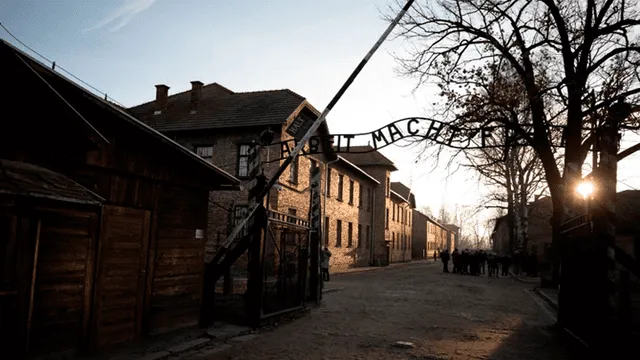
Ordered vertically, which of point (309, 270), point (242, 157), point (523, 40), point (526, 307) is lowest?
point (526, 307)

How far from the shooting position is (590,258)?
24.5 feet

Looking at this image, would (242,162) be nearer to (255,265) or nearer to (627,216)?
(255,265)

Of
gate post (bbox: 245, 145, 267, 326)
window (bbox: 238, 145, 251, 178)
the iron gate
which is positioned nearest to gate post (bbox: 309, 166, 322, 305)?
the iron gate

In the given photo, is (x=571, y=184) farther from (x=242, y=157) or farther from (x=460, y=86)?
(x=242, y=157)

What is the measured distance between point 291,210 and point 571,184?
650 inches

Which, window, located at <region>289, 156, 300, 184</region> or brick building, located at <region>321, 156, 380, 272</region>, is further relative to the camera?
brick building, located at <region>321, 156, 380, 272</region>

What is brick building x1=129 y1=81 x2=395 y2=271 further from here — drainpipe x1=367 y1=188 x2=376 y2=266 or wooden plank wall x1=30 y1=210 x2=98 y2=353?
wooden plank wall x1=30 y1=210 x2=98 y2=353

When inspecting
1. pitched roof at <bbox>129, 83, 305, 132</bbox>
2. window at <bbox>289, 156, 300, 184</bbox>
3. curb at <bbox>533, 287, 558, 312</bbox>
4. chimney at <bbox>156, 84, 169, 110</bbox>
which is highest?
chimney at <bbox>156, 84, 169, 110</bbox>

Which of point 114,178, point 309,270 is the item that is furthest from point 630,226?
point 114,178

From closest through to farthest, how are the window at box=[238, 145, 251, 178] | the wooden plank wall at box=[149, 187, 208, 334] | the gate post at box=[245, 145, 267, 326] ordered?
the wooden plank wall at box=[149, 187, 208, 334] < the gate post at box=[245, 145, 267, 326] < the window at box=[238, 145, 251, 178]

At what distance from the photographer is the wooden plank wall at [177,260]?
8.05m

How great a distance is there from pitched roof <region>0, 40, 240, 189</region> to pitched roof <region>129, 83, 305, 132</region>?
14.1 metres

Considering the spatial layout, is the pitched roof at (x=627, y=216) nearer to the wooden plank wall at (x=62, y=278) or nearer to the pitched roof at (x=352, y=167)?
the pitched roof at (x=352, y=167)

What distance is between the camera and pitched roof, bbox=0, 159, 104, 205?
470 centimetres
